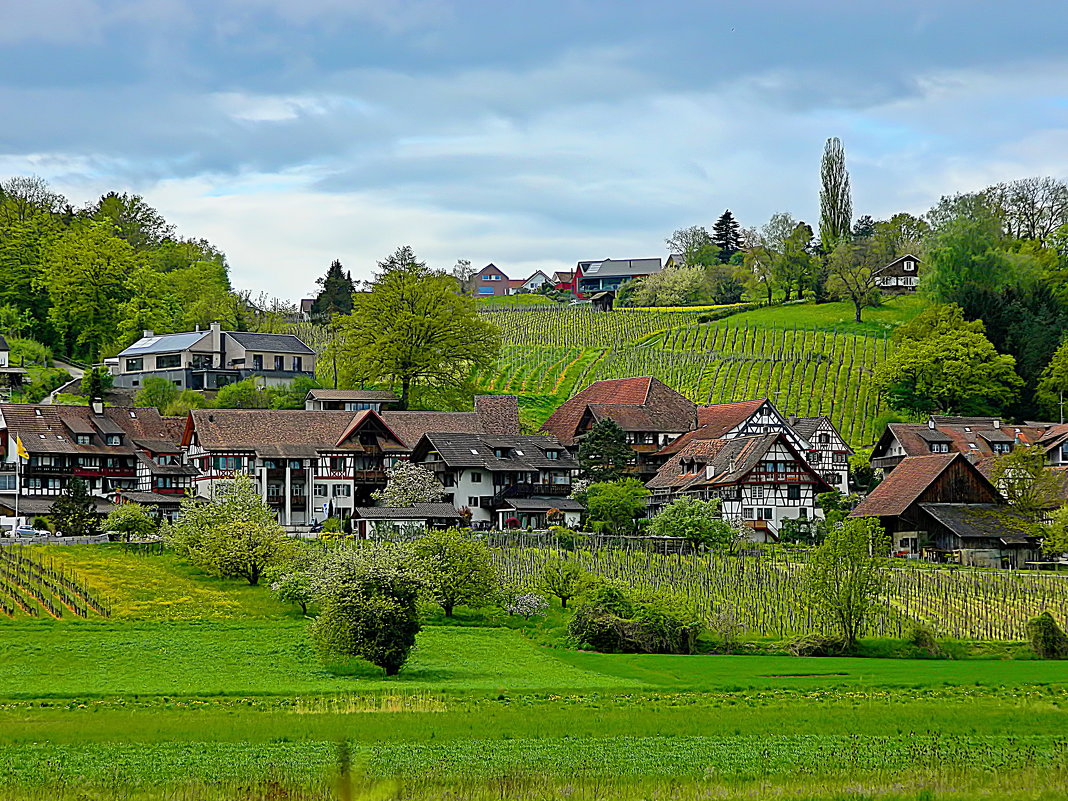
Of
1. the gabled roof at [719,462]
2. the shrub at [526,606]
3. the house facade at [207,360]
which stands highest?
the house facade at [207,360]

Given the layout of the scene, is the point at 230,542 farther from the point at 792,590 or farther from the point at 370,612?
the point at 792,590

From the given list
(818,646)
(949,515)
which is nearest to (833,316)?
(949,515)

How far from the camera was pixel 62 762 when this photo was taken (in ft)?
79.8

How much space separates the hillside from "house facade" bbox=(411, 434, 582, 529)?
2059 centimetres

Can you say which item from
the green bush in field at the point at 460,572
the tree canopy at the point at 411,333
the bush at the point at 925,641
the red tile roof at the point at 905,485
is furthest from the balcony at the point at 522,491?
the bush at the point at 925,641

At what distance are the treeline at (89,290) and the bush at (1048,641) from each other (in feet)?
292

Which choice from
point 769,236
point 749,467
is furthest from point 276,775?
point 769,236

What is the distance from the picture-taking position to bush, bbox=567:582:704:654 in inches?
1946

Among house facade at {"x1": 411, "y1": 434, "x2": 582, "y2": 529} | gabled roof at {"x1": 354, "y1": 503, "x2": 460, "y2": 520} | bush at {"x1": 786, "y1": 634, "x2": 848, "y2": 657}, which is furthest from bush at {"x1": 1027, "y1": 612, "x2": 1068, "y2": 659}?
house facade at {"x1": 411, "y1": 434, "x2": 582, "y2": 529}

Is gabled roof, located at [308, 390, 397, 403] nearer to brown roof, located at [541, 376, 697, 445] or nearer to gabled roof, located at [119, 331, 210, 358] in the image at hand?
brown roof, located at [541, 376, 697, 445]

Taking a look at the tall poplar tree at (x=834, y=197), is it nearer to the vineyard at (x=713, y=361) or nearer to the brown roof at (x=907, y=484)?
the vineyard at (x=713, y=361)

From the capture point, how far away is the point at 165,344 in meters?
113

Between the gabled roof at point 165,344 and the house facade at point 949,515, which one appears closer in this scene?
the house facade at point 949,515

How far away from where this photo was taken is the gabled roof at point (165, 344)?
11181 cm
